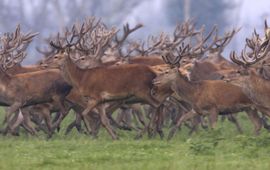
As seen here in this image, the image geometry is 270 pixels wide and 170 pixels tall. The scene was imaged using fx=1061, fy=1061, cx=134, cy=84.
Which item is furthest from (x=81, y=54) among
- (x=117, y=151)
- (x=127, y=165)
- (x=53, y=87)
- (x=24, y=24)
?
(x=24, y=24)

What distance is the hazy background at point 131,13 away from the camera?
80.0 meters

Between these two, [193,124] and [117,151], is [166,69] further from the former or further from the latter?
[117,151]

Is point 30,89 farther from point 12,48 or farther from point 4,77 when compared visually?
point 12,48

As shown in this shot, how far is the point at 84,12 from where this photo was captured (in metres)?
81.1

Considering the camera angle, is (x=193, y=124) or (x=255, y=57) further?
(x=193, y=124)

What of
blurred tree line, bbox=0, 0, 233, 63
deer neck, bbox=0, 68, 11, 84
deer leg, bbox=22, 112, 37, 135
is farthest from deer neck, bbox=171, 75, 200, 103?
blurred tree line, bbox=0, 0, 233, 63

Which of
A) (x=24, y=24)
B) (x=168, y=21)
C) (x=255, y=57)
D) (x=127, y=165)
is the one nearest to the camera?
(x=127, y=165)

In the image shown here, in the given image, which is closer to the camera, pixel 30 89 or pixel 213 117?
pixel 213 117

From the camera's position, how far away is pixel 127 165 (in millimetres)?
11758

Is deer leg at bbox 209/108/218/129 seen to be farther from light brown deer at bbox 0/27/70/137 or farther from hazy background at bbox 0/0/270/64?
hazy background at bbox 0/0/270/64

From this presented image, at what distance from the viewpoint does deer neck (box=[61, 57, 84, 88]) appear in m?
16.1

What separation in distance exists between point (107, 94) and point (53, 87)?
3.64 feet

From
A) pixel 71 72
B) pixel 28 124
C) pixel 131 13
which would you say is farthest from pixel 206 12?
pixel 71 72

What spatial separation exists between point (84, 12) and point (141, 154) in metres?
68.7
